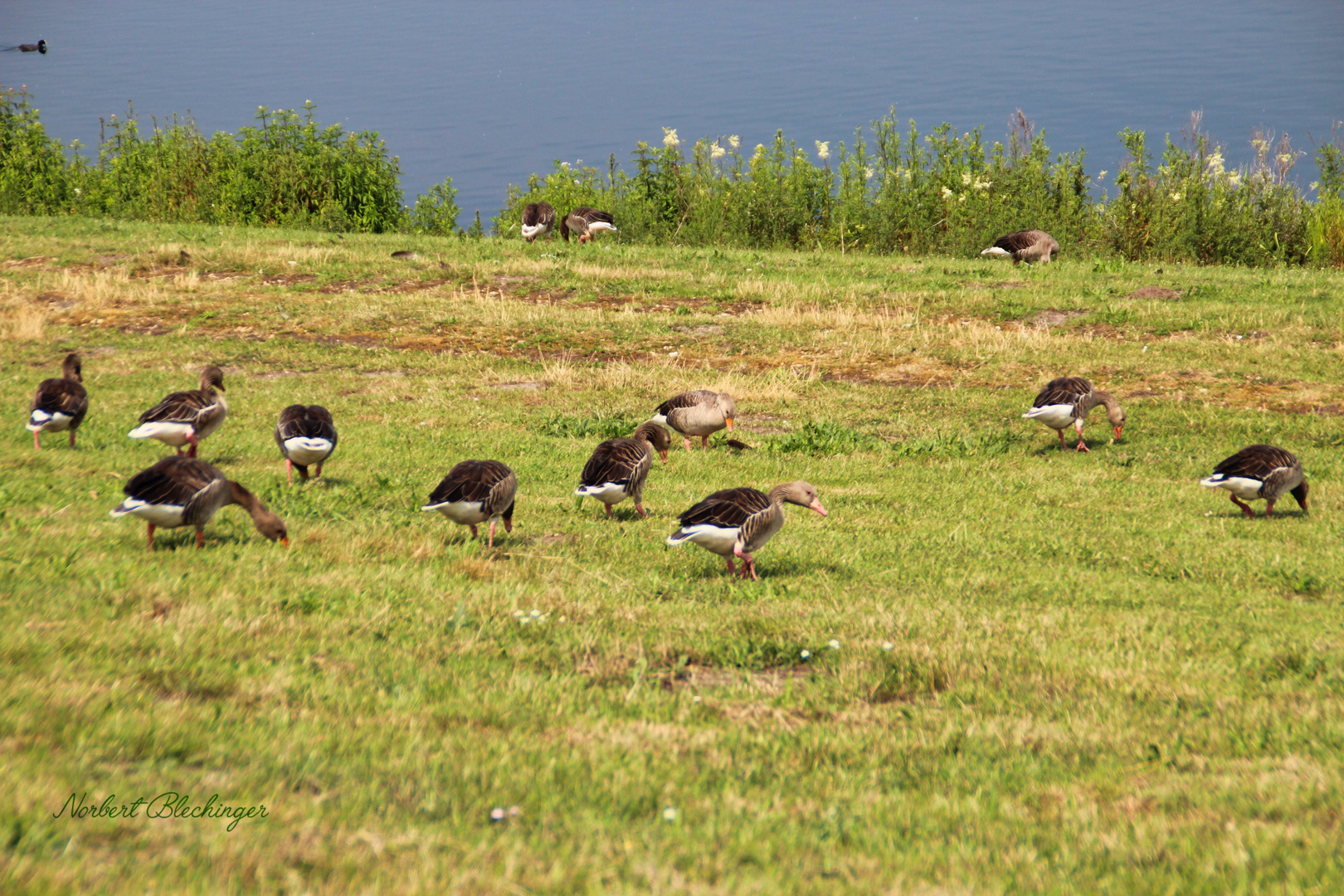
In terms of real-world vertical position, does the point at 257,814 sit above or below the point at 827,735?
above

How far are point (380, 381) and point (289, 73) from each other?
587 feet

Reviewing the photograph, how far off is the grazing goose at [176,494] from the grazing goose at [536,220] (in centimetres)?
2326

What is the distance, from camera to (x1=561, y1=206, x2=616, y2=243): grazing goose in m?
30.9

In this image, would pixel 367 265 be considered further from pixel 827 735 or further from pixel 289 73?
pixel 289 73

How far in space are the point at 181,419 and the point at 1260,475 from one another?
12.1 metres

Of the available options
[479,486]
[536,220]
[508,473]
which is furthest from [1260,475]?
[536,220]

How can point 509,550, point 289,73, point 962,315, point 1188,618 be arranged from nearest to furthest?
point 1188,618
point 509,550
point 962,315
point 289,73

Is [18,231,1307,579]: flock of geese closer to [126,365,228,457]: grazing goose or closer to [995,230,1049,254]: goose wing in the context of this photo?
[126,365,228,457]: grazing goose

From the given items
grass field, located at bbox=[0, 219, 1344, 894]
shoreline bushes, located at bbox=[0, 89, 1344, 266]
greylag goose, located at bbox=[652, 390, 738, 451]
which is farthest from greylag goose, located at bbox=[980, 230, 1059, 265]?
greylag goose, located at bbox=[652, 390, 738, 451]

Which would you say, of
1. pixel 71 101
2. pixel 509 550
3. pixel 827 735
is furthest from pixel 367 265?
pixel 71 101

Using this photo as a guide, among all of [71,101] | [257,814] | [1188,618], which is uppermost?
[71,101]

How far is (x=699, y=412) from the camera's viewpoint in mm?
15125

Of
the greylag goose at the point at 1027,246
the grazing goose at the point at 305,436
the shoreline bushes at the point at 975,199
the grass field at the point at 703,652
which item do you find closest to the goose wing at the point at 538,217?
the shoreline bushes at the point at 975,199

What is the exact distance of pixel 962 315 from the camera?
2300 centimetres
